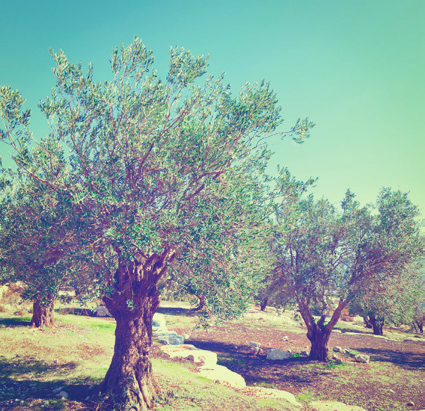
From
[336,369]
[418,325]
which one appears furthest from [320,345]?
[418,325]

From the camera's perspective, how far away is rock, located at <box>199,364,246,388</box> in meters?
19.2

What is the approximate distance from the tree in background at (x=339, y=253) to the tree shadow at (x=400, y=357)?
7.90 metres

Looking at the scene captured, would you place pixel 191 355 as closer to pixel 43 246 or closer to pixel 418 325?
pixel 43 246

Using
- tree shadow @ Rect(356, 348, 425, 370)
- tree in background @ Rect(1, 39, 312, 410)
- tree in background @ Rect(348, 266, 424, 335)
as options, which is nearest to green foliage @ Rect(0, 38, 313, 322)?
tree in background @ Rect(1, 39, 312, 410)

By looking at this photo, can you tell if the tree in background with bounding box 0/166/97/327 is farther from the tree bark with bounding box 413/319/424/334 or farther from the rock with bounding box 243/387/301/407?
the tree bark with bounding box 413/319/424/334

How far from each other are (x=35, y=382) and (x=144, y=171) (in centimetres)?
1242

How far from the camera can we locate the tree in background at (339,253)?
2439 cm

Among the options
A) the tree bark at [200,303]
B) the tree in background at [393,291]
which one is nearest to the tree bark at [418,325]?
the tree in background at [393,291]

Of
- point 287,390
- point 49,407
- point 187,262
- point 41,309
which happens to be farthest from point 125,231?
point 41,309

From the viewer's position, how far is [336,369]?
2462 cm

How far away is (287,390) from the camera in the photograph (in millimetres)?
19703

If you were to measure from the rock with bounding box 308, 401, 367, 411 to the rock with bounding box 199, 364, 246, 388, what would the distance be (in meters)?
4.42

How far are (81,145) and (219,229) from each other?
711 centimetres

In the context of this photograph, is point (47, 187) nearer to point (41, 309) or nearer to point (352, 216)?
point (41, 309)
